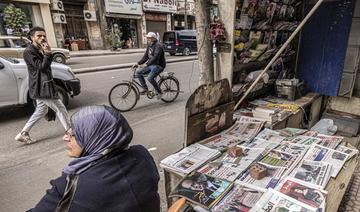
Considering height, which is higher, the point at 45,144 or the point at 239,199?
the point at 239,199

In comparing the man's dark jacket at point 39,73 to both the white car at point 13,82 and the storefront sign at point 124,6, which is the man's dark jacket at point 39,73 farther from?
the storefront sign at point 124,6

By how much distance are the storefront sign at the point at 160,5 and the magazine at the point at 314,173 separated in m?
21.6

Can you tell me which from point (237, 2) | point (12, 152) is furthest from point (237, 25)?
point (12, 152)

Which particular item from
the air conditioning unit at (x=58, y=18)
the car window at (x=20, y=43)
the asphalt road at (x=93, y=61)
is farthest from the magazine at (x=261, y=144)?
the air conditioning unit at (x=58, y=18)

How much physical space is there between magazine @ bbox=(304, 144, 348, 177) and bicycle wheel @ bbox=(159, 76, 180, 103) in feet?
12.3

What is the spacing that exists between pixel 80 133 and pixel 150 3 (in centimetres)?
2257

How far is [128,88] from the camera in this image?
4953mm

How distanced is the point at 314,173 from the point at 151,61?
3.81 m

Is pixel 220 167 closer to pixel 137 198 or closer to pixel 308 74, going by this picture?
pixel 137 198

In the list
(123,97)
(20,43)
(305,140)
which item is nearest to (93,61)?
(20,43)

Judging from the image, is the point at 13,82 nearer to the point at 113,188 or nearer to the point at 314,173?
the point at 113,188

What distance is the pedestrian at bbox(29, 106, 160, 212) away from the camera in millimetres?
1049

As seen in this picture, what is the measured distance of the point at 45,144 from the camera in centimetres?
360

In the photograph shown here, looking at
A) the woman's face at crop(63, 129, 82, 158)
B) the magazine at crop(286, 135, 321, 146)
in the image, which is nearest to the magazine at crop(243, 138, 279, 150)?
the magazine at crop(286, 135, 321, 146)
